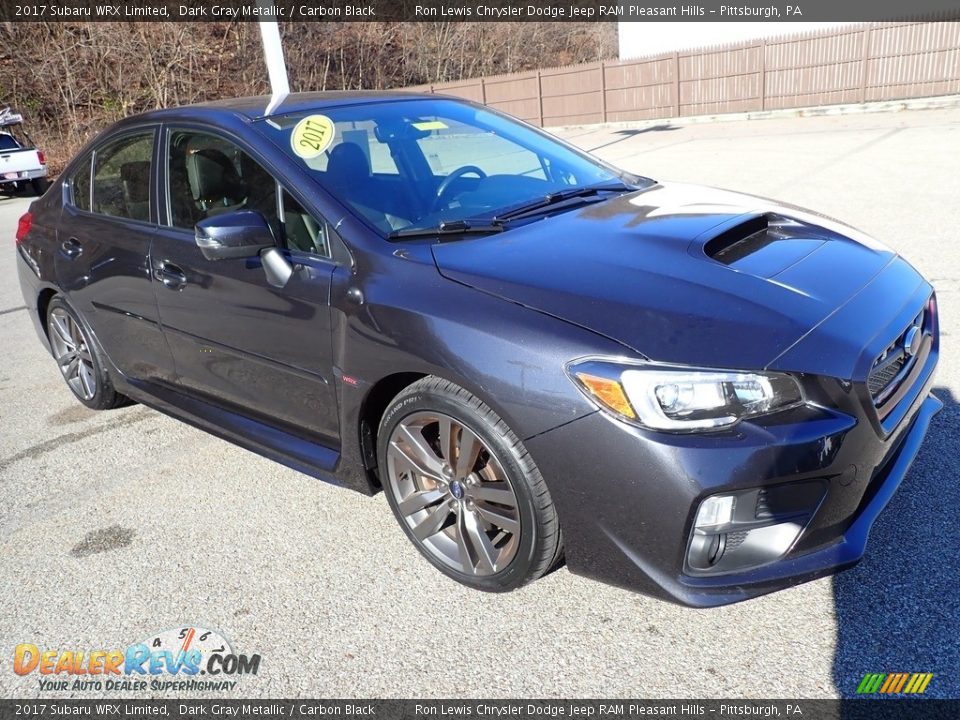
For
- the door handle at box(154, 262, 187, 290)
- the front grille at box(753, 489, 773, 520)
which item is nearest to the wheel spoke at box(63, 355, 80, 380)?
the door handle at box(154, 262, 187, 290)

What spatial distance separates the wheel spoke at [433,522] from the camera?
2775 millimetres

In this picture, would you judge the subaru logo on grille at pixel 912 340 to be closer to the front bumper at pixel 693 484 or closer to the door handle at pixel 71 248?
the front bumper at pixel 693 484

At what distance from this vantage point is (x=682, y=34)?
29.8 m

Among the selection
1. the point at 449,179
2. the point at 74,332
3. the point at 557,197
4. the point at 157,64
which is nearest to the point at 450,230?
the point at 449,179

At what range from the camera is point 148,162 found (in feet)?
12.1

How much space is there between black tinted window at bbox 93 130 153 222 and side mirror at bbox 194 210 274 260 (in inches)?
38.6

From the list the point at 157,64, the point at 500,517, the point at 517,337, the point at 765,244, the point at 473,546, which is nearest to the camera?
the point at 517,337

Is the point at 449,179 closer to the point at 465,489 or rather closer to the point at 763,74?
the point at 465,489

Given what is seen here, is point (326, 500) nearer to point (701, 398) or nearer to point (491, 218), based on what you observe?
point (491, 218)

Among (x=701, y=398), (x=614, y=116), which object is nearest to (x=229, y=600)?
(x=701, y=398)

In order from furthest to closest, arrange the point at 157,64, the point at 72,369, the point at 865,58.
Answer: the point at 157,64
the point at 865,58
the point at 72,369

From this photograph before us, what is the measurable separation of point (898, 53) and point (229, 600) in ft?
72.6

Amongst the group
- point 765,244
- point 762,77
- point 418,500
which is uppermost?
point 762,77

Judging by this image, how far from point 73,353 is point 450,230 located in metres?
2.97
